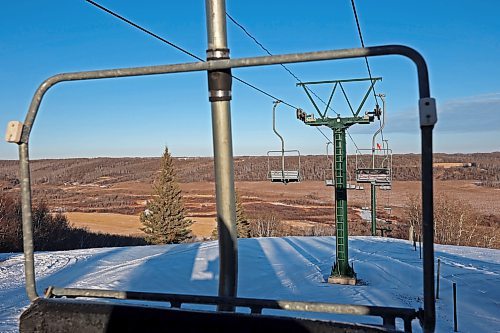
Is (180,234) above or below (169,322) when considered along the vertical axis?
below

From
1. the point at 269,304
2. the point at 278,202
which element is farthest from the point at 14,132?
the point at 278,202

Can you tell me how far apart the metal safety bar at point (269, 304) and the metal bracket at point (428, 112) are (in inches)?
25.2

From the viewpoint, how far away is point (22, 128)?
1.90 metres

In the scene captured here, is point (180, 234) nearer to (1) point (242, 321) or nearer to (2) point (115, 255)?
(2) point (115, 255)

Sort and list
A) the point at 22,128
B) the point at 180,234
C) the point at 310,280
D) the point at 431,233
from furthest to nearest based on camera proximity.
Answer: the point at 180,234 < the point at 310,280 < the point at 22,128 < the point at 431,233

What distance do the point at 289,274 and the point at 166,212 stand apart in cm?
1862

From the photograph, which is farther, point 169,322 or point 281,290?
point 281,290

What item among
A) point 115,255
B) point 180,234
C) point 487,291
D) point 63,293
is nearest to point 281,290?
point 487,291

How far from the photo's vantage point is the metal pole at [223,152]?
204 centimetres

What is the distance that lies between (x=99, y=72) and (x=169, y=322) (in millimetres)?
1058

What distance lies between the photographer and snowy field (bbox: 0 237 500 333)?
29.3 ft

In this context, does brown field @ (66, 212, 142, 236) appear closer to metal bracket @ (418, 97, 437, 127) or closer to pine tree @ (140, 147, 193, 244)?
pine tree @ (140, 147, 193, 244)

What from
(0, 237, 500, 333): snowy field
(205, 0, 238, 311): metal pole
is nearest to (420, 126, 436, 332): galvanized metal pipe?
(205, 0, 238, 311): metal pole

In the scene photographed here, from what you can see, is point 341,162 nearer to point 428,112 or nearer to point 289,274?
point 289,274
